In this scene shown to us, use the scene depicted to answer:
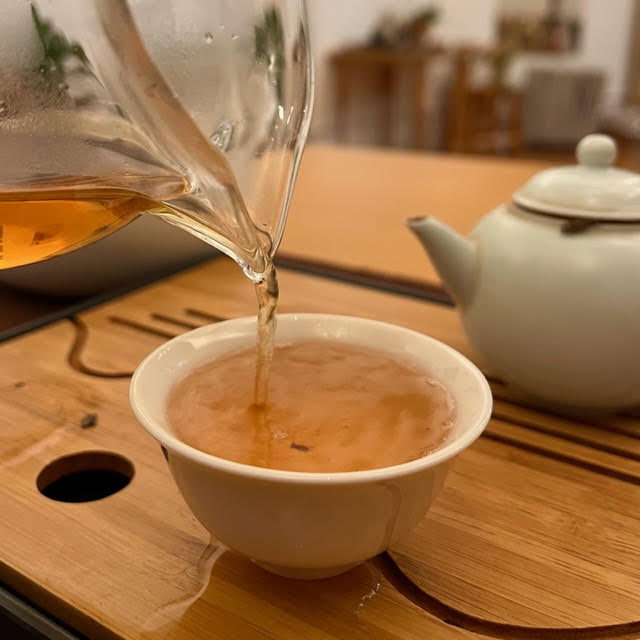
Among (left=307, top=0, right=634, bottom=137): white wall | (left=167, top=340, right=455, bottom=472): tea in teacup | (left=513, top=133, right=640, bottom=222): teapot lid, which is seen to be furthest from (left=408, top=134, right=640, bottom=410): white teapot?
(left=307, top=0, right=634, bottom=137): white wall

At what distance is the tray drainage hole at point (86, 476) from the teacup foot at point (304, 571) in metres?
0.16

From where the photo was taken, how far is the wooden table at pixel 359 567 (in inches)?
16.5

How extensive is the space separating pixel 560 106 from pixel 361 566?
5497 mm

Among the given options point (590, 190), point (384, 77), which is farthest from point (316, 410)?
point (384, 77)

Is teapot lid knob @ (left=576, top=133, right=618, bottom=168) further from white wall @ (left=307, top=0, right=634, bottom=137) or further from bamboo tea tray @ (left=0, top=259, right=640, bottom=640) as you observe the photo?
white wall @ (left=307, top=0, right=634, bottom=137)

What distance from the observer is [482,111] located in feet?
16.8

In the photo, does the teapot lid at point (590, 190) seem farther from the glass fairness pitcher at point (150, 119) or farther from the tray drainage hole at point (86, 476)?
the tray drainage hole at point (86, 476)

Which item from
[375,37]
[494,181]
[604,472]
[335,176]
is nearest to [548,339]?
[604,472]

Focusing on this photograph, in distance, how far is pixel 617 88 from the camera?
6.90m

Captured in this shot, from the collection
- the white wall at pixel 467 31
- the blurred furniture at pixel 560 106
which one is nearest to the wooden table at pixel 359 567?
the white wall at pixel 467 31

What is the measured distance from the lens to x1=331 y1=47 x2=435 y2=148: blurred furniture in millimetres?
4195

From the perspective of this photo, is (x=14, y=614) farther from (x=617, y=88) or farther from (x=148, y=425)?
(x=617, y=88)

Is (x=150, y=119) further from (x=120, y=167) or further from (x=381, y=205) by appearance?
(x=381, y=205)

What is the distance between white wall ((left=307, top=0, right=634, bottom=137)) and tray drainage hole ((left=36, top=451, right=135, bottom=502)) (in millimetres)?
1938
